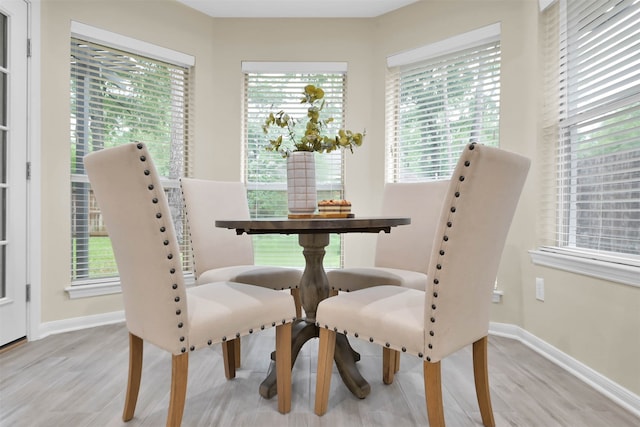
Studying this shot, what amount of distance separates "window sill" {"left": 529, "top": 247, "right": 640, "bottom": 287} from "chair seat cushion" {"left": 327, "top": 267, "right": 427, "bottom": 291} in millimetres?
798

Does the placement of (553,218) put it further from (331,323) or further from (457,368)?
(331,323)

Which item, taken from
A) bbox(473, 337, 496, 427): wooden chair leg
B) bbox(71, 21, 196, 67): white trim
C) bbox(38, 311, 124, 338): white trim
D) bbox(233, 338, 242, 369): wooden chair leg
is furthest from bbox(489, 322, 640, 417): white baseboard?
bbox(71, 21, 196, 67): white trim

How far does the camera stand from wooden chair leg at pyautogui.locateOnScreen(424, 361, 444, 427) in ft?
3.69

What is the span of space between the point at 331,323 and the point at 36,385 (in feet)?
5.06

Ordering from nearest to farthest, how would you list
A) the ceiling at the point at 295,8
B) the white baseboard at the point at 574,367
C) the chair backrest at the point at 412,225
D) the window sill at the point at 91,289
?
A: 1. the white baseboard at the point at 574,367
2. the chair backrest at the point at 412,225
3. the window sill at the point at 91,289
4. the ceiling at the point at 295,8

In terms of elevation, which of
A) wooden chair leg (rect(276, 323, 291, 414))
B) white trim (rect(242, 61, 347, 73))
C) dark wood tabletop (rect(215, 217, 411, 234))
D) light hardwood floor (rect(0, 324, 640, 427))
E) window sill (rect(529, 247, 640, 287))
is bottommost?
light hardwood floor (rect(0, 324, 640, 427))

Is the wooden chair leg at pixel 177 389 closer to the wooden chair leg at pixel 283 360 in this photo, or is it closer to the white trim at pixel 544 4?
the wooden chair leg at pixel 283 360

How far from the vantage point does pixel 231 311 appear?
1.28 metres

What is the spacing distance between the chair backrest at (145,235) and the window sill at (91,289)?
5.75 feet

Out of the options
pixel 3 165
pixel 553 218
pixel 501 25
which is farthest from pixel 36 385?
pixel 501 25

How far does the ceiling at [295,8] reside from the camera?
9.61ft

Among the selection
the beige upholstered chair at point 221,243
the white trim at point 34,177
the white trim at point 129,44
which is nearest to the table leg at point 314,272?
the beige upholstered chair at point 221,243

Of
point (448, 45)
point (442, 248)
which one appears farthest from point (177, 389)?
point (448, 45)

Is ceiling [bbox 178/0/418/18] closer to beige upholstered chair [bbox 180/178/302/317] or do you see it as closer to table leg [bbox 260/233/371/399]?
beige upholstered chair [bbox 180/178/302/317]
